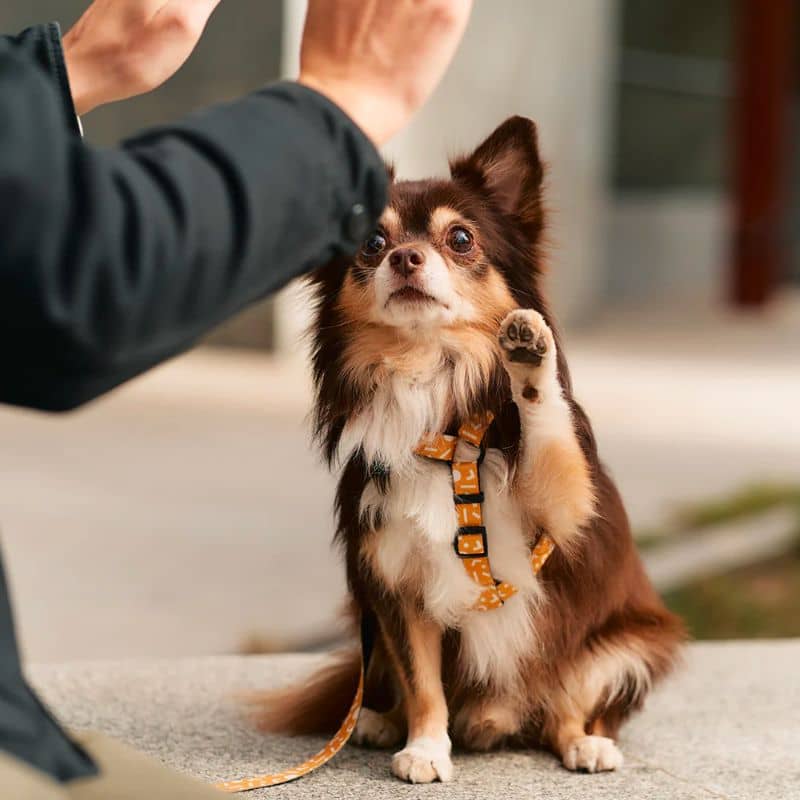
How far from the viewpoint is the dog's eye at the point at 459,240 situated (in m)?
1.94

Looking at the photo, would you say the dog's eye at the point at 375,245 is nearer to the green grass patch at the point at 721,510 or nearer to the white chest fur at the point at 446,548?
the white chest fur at the point at 446,548

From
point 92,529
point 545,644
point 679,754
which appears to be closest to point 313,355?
point 545,644

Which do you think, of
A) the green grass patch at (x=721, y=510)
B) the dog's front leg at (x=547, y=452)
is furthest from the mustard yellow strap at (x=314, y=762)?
the green grass patch at (x=721, y=510)

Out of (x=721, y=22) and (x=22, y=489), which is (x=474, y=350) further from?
(x=721, y=22)

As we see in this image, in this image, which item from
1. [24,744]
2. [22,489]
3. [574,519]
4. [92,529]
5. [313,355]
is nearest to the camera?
[24,744]

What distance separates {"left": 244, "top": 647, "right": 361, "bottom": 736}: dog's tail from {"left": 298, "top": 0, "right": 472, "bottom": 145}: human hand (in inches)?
51.4

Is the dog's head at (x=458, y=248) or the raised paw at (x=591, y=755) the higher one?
the dog's head at (x=458, y=248)

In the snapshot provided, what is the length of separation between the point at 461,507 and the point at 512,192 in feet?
1.54

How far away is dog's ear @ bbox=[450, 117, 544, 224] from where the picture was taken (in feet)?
6.45

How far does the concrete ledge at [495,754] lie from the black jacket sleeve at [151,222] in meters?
1.11

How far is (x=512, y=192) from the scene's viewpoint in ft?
6.55

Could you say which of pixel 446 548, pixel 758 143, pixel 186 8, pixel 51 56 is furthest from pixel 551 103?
pixel 51 56

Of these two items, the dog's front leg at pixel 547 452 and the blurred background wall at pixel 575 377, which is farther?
the blurred background wall at pixel 575 377

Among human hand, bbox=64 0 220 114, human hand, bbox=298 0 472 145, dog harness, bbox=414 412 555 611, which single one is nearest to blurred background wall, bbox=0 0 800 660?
dog harness, bbox=414 412 555 611
